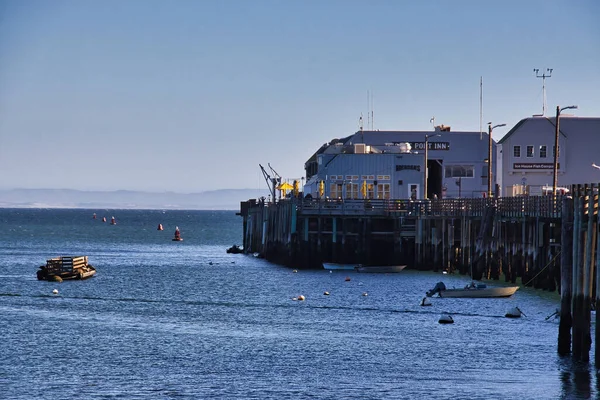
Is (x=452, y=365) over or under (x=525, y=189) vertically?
under

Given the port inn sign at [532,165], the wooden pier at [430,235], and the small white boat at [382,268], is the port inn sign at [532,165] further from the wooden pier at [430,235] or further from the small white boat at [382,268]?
the small white boat at [382,268]

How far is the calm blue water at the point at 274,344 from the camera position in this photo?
33875 mm

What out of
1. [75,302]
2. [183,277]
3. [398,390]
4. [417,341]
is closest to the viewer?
[398,390]

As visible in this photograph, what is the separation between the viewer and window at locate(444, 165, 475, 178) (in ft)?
376

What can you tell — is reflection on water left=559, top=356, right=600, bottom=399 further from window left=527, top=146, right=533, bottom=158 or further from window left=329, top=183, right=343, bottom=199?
window left=329, top=183, right=343, bottom=199

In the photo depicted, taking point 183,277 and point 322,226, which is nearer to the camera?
point 183,277

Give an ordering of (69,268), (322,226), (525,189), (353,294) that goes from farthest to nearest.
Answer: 1. (525,189)
2. (322,226)
3. (69,268)
4. (353,294)

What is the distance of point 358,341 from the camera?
43.9m

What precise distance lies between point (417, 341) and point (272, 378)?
988 cm

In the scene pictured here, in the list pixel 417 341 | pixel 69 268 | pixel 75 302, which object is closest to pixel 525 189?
pixel 69 268

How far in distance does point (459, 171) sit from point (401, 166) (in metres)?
12.6

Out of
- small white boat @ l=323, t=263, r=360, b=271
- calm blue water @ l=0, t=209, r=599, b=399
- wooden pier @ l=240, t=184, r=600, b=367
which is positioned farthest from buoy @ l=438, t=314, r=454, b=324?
small white boat @ l=323, t=263, r=360, b=271

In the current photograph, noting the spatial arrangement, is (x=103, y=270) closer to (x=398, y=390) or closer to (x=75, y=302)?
(x=75, y=302)

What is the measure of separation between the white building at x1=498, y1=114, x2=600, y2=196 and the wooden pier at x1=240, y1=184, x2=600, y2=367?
1718cm
